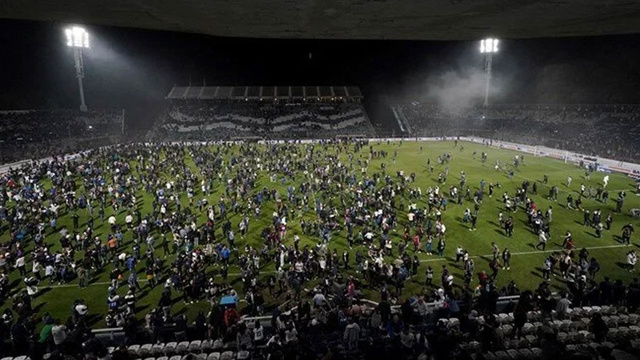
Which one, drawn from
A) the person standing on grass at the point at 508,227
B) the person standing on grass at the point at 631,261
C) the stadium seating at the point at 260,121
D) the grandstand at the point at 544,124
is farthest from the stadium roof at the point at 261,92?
the person standing on grass at the point at 631,261

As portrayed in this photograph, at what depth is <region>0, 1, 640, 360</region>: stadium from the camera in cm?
1040

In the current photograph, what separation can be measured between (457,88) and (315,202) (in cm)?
7744

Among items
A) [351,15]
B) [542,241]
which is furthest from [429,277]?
[351,15]

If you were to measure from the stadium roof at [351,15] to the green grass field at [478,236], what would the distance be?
15211 mm

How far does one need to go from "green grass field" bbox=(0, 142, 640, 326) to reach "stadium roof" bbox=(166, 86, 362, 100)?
47.8m

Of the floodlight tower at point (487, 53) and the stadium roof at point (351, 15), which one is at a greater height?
the floodlight tower at point (487, 53)

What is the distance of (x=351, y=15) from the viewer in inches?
191

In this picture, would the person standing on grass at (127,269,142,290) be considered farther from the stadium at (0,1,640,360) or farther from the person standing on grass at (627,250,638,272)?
the person standing on grass at (627,250,638,272)

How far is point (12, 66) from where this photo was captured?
2667 inches

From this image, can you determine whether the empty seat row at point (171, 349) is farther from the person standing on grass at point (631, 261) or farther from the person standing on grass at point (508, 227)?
the person standing on grass at point (631, 261)

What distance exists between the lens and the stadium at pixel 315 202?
10.4 meters

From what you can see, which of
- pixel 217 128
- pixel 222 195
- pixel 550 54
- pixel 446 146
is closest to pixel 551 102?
pixel 550 54

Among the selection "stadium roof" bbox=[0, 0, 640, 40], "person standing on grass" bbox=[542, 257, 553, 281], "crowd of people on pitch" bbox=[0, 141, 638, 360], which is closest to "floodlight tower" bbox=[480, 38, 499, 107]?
"crowd of people on pitch" bbox=[0, 141, 638, 360]

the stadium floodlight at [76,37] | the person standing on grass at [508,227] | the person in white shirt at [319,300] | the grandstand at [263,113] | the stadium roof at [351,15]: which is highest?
the stadium floodlight at [76,37]
